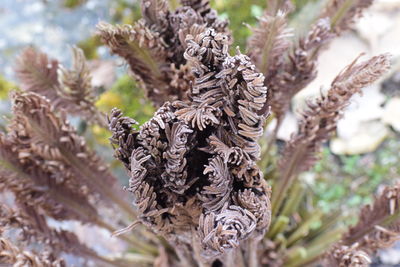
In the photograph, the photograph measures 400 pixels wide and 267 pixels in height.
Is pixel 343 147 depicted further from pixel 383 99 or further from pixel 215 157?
pixel 215 157

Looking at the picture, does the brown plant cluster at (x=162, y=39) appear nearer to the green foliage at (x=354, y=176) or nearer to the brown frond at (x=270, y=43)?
the brown frond at (x=270, y=43)

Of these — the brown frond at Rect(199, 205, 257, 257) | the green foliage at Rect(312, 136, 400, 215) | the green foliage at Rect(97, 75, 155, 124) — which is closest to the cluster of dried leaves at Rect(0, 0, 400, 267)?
the brown frond at Rect(199, 205, 257, 257)

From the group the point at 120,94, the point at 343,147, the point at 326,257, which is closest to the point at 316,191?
the point at 343,147

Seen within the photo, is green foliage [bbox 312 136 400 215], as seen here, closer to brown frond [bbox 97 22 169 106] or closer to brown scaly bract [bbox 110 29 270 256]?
brown frond [bbox 97 22 169 106]

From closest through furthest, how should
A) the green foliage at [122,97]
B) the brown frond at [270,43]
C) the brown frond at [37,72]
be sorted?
the brown frond at [270,43] → the brown frond at [37,72] → the green foliage at [122,97]

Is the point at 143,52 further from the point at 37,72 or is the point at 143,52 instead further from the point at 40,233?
the point at 40,233

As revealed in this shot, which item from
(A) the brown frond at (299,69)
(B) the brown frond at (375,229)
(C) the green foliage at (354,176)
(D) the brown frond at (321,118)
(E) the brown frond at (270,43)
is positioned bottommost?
(B) the brown frond at (375,229)

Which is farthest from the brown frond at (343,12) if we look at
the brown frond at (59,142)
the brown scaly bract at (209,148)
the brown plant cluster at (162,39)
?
the brown frond at (59,142)
